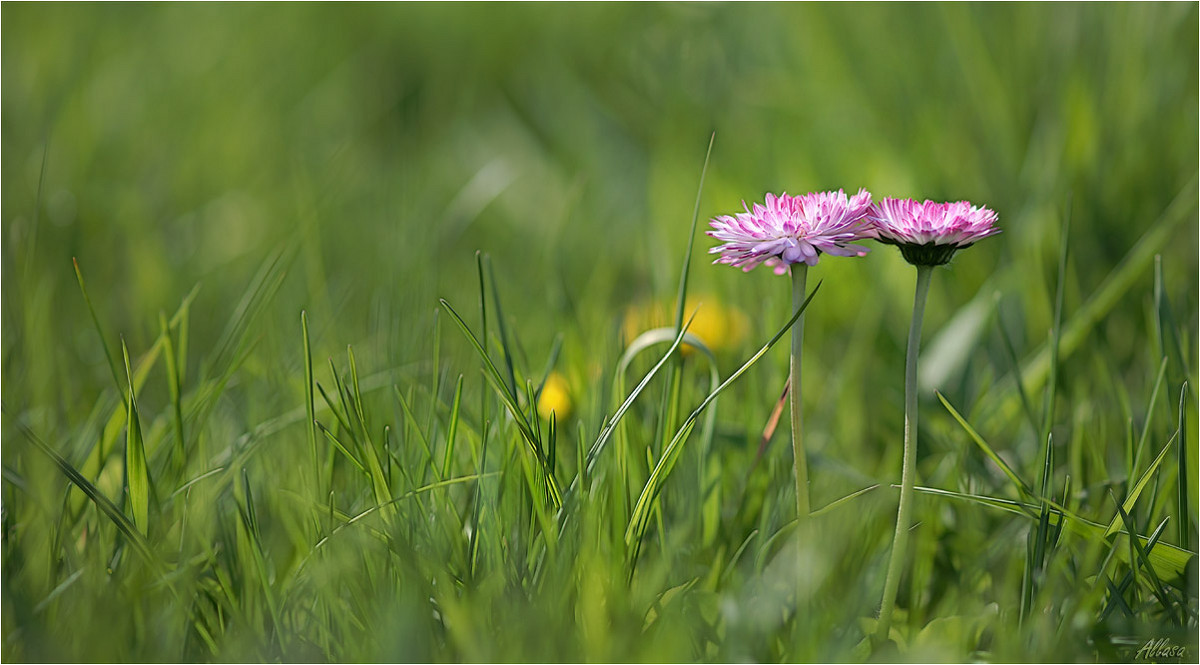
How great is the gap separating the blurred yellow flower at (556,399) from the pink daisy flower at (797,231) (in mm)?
331

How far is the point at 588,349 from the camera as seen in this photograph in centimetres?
107

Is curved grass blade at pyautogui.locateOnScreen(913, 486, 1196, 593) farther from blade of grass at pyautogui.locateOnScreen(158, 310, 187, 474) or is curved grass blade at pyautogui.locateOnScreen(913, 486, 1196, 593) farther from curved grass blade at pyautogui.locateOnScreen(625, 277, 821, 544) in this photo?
blade of grass at pyautogui.locateOnScreen(158, 310, 187, 474)

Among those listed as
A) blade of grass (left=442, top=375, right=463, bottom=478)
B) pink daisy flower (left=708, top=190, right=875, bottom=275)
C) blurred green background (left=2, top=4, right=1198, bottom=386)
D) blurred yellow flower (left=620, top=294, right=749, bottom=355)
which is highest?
blurred green background (left=2, top=4, right=1198, bottom=386)

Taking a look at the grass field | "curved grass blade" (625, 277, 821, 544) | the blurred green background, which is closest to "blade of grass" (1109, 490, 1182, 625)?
the grass field

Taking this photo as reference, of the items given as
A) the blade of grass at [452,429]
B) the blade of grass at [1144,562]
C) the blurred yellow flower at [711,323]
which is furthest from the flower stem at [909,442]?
the blurred yellow flower at [711,323]

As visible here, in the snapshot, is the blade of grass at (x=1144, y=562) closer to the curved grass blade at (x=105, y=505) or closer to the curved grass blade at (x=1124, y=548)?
the curved grass blade at (x=1124, y=548)

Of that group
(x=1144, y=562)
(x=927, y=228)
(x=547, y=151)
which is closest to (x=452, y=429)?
(x=927, y=228)

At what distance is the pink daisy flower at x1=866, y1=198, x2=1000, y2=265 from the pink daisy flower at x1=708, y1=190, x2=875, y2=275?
1 centimetres

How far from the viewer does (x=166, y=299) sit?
1.30 meters

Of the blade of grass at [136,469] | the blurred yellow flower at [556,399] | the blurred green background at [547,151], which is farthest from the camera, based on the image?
the blurred green background at [547,151]

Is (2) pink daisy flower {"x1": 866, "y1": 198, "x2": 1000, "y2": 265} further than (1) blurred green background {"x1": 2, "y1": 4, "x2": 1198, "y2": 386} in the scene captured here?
No

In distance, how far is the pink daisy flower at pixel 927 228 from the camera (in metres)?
0.59

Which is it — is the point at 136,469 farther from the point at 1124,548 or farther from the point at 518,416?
the point at 1124,548

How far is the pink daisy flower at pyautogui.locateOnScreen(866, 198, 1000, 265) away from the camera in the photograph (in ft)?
1.94
